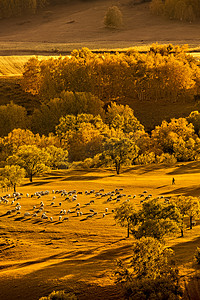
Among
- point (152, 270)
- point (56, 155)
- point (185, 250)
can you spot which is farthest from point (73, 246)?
point (56, 155)

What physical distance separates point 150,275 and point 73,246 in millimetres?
12738

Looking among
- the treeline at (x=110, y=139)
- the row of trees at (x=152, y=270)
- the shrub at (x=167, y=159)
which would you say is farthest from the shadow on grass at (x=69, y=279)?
the shrub at (x=167, y=159)

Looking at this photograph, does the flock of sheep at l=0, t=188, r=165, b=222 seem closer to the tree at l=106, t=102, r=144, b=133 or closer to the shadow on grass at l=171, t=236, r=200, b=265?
the shadow on grass at l=171, t=236, r=200, b=265

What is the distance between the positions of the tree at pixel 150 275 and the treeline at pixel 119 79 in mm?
101118

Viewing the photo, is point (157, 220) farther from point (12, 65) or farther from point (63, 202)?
point (12, 65)

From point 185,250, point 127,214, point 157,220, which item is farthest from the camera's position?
point 127,214

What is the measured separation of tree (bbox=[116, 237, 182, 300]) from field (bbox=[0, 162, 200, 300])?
72.1 inches

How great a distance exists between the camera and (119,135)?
3804 inches

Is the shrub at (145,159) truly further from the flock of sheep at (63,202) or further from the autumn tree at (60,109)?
the autumn tree at (60,109)

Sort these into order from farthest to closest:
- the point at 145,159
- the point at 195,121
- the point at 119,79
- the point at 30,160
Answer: the point at 119,79, the point at 195,121, the point at 145,159, the point at 30,160

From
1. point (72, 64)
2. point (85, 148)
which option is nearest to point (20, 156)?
point (85, 148)

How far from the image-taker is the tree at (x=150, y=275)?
36.4 m

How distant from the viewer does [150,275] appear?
3759 cm

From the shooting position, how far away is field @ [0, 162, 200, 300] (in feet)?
131
